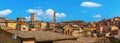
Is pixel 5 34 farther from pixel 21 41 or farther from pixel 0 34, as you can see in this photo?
pixel 21 41

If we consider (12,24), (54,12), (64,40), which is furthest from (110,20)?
(64,40)

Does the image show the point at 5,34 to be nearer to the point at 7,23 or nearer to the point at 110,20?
the point at 7,23

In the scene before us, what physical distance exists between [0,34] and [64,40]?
5805 mm

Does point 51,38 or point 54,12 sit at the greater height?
point 54,12

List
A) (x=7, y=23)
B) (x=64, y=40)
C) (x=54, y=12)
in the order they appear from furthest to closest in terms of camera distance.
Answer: (x=54, y=12)
(x=7, y=23)
(x=64, y=40)

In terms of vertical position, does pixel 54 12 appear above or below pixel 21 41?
above

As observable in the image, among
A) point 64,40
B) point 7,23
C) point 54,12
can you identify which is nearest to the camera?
point 64,40

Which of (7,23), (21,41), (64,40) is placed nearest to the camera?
(21,41)

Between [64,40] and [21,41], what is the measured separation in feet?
18.7

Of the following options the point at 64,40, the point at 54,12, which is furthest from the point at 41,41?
the point at 54,12

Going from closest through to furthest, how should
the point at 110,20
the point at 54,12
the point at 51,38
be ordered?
the point at 51,38 → the point at 54,12 → the point at 110,20

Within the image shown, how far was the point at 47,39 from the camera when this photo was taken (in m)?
20.8

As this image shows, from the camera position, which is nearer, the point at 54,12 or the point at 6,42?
the point at 6,42

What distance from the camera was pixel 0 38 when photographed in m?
20.3
